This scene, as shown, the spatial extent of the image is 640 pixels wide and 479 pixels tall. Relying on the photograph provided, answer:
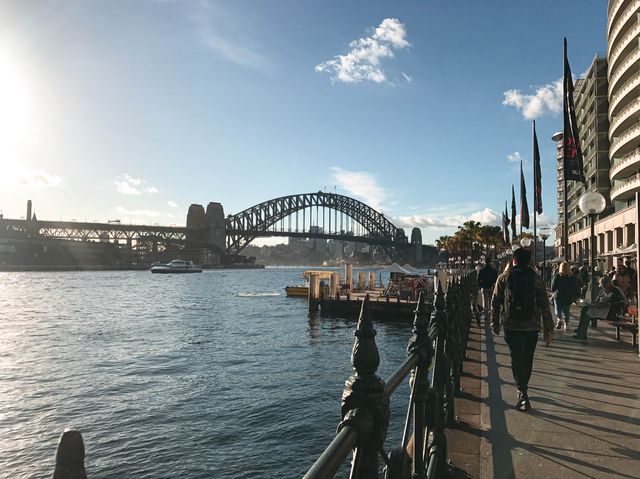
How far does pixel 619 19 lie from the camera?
176ft

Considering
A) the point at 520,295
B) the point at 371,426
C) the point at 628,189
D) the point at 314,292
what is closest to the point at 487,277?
the point at 520,295

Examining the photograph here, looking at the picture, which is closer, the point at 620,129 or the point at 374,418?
the point at 374,418

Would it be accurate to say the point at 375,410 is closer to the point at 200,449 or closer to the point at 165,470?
the point at 165,470

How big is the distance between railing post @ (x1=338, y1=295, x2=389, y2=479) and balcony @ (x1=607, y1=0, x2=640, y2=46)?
59671 mm

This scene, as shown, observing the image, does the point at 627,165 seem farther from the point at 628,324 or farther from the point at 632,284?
the point at 628,324

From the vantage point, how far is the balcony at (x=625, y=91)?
156 feet

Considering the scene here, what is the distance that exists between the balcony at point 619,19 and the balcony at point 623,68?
3820mm

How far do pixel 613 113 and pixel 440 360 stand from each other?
64354 mm

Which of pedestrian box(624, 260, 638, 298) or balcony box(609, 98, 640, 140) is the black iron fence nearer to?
pedestrian box(624, 260, 638, 298)

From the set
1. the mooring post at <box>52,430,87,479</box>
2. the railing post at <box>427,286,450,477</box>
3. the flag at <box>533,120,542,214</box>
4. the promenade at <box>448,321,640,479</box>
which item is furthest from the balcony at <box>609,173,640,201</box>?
the mooring post at <box>52,430,87,479</box>

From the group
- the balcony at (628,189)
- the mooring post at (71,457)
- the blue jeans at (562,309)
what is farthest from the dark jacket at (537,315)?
the balcony at (628,189)

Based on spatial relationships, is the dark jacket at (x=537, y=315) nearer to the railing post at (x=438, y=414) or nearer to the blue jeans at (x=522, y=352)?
the blue jeans at (x=522, y=352)

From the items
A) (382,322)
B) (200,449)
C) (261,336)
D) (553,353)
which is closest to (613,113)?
(382,322)

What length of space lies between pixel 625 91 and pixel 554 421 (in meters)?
56.3
